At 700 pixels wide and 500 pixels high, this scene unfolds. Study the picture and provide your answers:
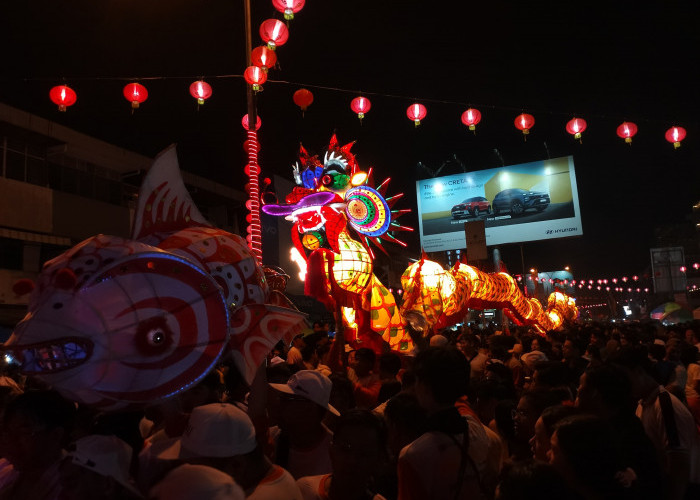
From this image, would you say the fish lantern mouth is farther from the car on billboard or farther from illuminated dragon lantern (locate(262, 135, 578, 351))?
the car on billboard

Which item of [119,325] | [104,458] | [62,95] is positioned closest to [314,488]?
[104,458]

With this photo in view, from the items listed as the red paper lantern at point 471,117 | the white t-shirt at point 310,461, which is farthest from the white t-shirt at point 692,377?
the red paper lantern at point 471,117

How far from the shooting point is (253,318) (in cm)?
368

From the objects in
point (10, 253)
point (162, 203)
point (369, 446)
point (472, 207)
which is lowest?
point (369, 446)

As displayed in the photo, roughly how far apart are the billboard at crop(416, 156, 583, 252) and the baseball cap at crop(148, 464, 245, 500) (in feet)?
75.1

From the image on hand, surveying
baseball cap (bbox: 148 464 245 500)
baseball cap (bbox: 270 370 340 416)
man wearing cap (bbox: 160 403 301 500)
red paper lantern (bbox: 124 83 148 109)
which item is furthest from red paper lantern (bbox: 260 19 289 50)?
baseball cap (bbox: 148 464 245 500)

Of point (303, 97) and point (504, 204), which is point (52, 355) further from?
point (504, 204)

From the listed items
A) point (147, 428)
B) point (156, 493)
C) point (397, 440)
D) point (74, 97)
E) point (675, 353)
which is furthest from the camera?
point (74, 97)

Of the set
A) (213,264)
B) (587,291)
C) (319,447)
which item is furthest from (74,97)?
(587,291)

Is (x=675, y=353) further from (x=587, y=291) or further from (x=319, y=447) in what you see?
(x=587, y=291)

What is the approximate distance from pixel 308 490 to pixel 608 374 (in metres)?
1.83

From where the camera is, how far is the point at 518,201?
2412 centimetres

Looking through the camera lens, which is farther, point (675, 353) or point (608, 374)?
point (675, 353)

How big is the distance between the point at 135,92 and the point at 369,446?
9.52 m
